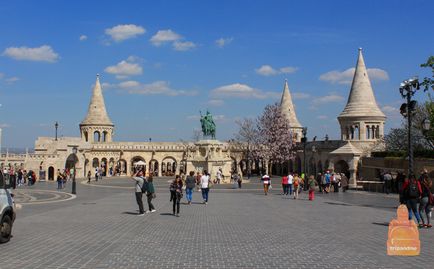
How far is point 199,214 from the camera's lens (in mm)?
18031

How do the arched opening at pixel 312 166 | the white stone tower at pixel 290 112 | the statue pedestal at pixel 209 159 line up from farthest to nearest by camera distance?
the white stone tower at pixel 290 112, the arched opening at pixel 312 166, the statue pedestal at pixel 209 159

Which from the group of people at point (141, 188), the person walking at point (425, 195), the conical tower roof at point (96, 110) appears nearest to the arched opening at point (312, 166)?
the conical tower roof at point (96, 110)

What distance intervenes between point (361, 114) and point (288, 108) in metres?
19.9

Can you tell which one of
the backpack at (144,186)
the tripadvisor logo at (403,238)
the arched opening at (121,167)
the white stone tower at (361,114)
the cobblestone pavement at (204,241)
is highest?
the white stone tower at (361,114)

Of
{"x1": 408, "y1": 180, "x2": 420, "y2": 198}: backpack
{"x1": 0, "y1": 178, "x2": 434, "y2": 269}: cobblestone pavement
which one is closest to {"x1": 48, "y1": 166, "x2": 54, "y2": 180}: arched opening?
{"x1": 0, "y1": 178, "x2": 434, "y2": 269}: cobblestone pavement

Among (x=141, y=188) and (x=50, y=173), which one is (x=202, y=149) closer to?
(x=50, y=173)

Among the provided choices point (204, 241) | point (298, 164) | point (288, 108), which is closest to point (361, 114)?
point (298, 164)

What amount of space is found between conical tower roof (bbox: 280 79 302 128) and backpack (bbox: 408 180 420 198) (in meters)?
63.1

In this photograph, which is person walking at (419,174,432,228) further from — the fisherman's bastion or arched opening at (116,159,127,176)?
arched opening at (116,159,127,176)

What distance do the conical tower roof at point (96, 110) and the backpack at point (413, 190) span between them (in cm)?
6395

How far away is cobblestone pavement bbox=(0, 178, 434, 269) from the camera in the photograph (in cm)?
911

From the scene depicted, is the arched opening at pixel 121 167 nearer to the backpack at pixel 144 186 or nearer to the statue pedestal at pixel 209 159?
the statue pedestal at pixel 209 159

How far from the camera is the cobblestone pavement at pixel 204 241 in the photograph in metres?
9.11

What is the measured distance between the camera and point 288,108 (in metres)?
77.9
